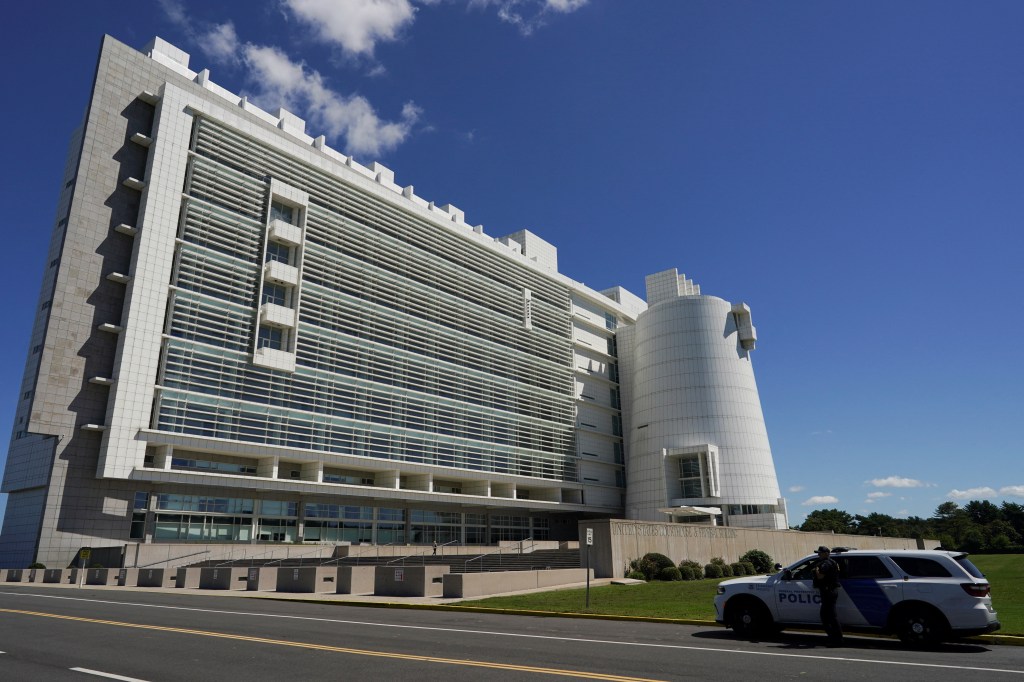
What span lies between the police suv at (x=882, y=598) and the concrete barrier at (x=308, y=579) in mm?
17780

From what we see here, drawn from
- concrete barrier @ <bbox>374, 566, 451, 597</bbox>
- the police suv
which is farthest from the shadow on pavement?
concrete barrier @ <bbox>374, 566, 451, 597</bbox>

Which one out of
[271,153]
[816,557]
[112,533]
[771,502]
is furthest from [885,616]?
[771,502]

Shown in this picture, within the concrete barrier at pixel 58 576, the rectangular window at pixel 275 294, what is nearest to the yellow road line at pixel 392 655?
the concrete barrier at pixel 58 576

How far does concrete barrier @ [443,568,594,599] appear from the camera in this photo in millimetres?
23500

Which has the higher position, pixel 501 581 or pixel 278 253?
pixel 278 253

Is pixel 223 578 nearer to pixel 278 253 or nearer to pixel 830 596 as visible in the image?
pixel 830 596

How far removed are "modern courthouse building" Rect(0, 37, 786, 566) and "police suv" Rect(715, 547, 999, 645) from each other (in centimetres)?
4098

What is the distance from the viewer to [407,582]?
2472 centimetres

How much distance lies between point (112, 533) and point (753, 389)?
66.7 meters

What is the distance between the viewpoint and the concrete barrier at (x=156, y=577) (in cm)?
3272

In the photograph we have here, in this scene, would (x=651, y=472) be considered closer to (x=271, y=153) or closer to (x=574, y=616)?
(x=271, y=153)

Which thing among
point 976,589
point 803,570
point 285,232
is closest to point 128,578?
point 285,232

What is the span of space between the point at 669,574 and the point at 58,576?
32.7 meters

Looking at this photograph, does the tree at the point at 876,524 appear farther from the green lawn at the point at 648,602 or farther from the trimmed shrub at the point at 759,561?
the green lawn at the point at 648,602
